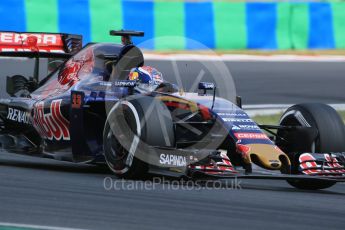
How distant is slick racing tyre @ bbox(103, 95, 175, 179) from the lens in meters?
8.59

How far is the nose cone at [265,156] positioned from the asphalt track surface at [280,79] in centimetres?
805

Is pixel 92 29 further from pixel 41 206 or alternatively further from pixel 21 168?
pixel 41 206

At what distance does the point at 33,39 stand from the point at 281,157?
383 centimetres

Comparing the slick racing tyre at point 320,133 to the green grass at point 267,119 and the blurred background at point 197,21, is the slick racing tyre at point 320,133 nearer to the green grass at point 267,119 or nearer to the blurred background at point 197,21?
the green grass at point 267,119

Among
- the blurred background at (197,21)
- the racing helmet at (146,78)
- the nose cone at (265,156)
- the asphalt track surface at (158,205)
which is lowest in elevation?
the asphalt track surface at (158,205)

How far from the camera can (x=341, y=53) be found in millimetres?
24859

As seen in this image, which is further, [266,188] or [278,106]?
[278,106]

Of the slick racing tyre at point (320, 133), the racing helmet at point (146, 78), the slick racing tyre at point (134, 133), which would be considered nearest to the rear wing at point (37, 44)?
the racing helmet at point (146, 78)

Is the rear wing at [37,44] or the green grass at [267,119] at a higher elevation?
the rear wing at [37,44]

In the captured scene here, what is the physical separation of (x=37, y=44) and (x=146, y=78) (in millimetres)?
2026

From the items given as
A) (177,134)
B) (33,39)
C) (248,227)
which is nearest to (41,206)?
(248,227)

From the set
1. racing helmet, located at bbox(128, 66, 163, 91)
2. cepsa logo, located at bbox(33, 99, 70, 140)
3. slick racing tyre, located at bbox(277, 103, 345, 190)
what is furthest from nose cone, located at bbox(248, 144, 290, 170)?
cepsa logo, located at bbox(33, 99, 70, 140)

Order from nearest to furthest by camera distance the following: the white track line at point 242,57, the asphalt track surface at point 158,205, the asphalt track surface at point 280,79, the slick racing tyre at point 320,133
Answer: the asphalt track surface at point 158,205
the slick racing tyre at point 320,133
the asphalt track surface at point 280,79
the white track line at point 242,57

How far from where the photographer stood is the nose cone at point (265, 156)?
27.8 ft
